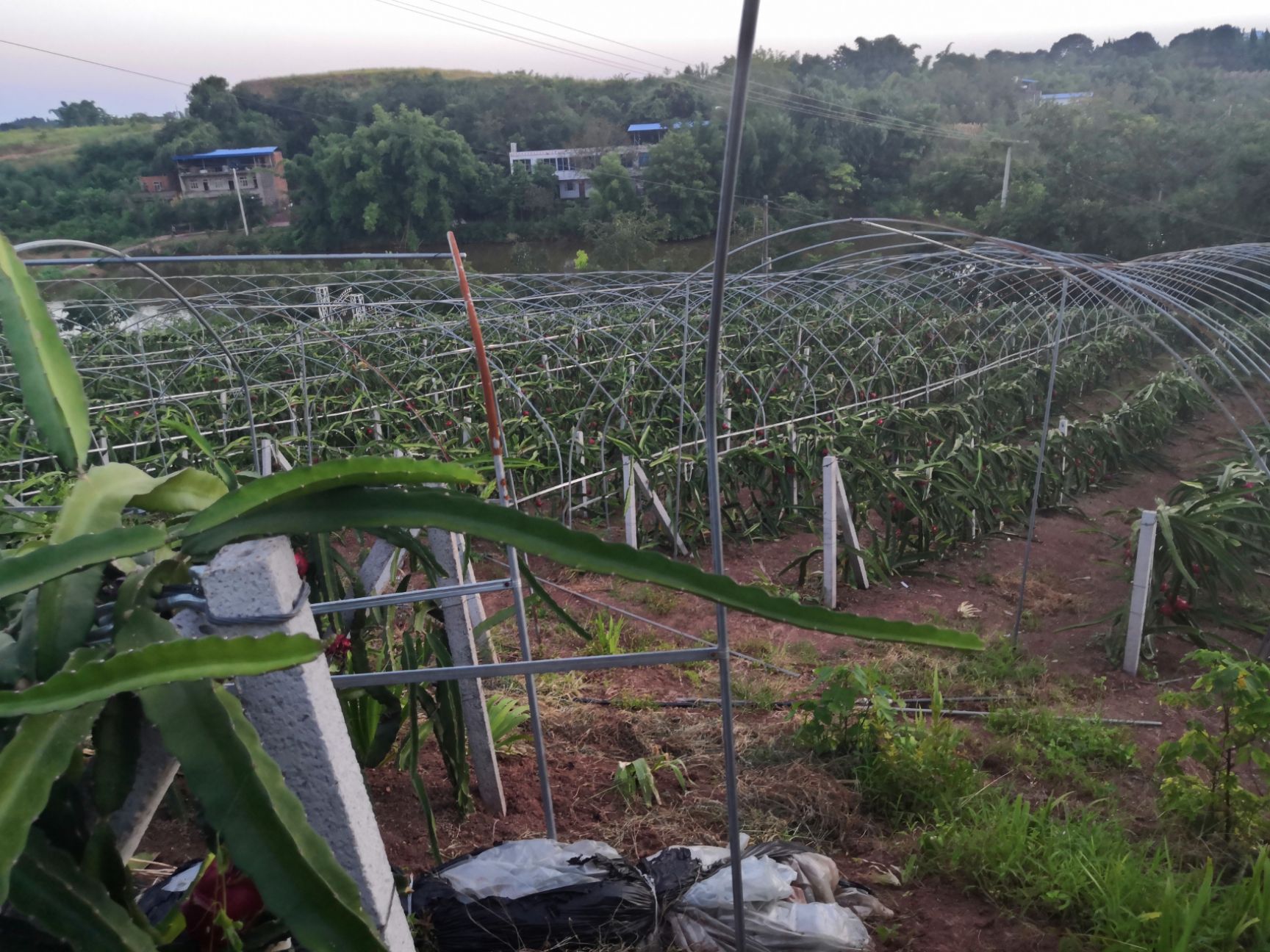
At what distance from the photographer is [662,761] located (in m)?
2.50

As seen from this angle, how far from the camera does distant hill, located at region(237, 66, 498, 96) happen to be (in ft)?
104

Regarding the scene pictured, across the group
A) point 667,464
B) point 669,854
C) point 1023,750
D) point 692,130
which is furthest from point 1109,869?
point 692,130

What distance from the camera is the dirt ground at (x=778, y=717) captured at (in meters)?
2.11

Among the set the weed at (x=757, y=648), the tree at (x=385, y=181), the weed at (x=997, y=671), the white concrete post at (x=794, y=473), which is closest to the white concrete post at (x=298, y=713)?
the weed at (x=757, y=648)

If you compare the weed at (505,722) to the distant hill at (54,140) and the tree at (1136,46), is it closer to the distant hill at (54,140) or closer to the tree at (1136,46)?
the distant hill at (54,140)

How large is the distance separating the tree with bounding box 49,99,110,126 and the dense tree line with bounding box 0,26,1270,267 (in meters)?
7.36

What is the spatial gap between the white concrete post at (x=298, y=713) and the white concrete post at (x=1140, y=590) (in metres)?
3.22

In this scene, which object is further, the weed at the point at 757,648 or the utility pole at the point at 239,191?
the utility pole at the point at 239,191

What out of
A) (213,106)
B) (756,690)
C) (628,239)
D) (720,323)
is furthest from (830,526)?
(213,106)

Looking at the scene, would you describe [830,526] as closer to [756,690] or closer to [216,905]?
[756,690]

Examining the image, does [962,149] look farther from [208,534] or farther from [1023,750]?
[208,534]

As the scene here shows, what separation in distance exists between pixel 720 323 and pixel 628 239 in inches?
793

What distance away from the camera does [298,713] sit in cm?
97

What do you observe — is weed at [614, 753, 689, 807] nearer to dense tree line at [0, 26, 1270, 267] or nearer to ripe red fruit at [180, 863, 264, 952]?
ripe red fruit at [180, 863, 264, 952]
